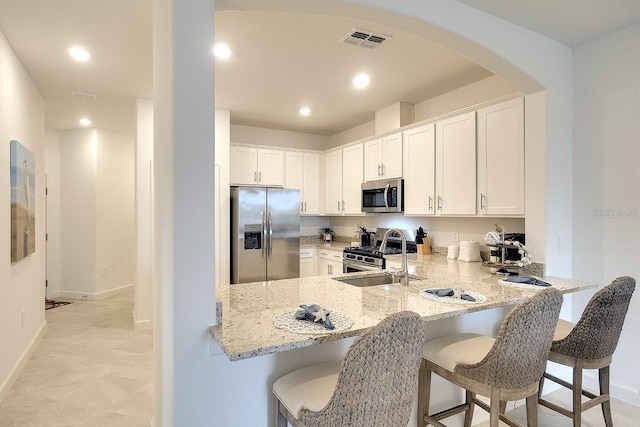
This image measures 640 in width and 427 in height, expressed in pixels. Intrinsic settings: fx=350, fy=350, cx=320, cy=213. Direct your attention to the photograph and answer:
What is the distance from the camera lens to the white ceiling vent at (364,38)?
2.54m

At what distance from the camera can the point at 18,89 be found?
308cm

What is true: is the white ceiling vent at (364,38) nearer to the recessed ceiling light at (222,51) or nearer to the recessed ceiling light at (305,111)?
the recessed ceiling light at (222,51)

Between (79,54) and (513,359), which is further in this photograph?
(79,54)

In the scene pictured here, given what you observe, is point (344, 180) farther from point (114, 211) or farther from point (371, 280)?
point (114, 211)

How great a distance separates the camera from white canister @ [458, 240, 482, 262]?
3.35 m

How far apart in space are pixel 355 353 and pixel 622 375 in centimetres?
264

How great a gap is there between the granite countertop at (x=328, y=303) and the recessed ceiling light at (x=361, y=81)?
75.6 inches

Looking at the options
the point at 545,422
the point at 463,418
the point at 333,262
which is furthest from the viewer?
the point at 333,262

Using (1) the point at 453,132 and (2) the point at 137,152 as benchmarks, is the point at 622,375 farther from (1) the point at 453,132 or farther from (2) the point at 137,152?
(2) the point at 137,152

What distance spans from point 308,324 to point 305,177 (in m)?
3.98

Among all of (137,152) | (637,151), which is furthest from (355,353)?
(137,152)

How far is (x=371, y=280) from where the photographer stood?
2.58 m

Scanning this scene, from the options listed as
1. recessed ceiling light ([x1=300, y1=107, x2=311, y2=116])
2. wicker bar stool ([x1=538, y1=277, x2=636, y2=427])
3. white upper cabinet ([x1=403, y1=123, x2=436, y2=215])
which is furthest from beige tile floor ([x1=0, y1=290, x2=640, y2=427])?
recessed ceiling light ([x1=300, y1=107, x2=311, y2=116])

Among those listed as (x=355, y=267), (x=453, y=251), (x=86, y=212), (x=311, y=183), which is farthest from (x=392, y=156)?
(x=86, y=212)
